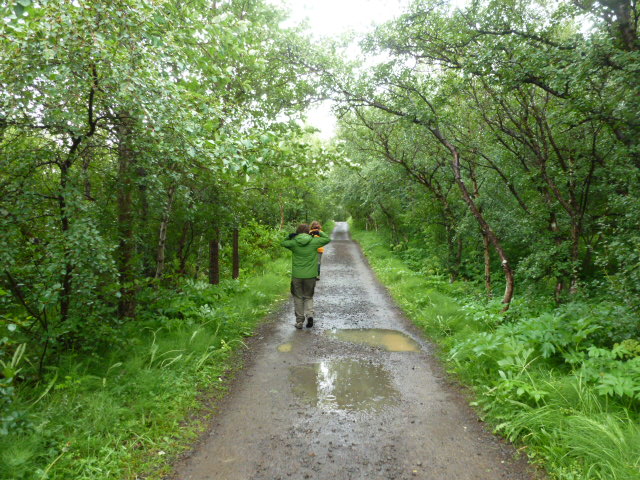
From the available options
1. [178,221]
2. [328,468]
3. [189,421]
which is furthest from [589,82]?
[178,221]

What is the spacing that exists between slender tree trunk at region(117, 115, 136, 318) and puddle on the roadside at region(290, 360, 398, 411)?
273 centimetres

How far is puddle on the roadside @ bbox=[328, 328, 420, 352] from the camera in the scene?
235 inches

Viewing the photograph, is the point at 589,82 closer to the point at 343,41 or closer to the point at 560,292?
the point at 560,292

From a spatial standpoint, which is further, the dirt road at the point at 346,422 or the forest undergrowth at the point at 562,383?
the dirt road at the point at 346,422

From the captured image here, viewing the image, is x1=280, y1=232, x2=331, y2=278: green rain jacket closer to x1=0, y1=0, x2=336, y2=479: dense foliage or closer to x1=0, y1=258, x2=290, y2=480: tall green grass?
x1=0, y1=0, x2=336, y2=479: dense foliage

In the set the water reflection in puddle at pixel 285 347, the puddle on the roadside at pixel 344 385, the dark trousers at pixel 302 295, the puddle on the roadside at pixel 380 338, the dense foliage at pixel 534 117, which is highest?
the dense foliage at pixel 534 117

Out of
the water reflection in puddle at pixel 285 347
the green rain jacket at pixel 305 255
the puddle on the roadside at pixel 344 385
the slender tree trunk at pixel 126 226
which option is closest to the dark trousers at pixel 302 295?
the green rain jacket at pixel 305 255

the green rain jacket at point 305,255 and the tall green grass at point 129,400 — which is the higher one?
the green rain jacket at point 305,255

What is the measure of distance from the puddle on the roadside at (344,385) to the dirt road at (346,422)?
13 mm

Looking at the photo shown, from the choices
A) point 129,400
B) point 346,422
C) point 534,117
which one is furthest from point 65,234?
point 534,117

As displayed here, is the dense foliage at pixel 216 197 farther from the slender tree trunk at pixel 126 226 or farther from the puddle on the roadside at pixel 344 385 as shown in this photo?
the puddle on the roadside at pixel 344 385

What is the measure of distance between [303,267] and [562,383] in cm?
436

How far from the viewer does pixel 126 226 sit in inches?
202

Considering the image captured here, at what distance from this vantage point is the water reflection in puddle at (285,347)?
5.78 m
